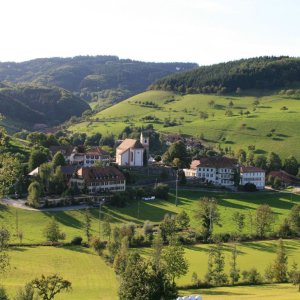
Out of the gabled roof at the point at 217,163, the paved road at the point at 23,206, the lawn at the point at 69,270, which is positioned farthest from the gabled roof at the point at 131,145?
the lawn at the point at 69,270

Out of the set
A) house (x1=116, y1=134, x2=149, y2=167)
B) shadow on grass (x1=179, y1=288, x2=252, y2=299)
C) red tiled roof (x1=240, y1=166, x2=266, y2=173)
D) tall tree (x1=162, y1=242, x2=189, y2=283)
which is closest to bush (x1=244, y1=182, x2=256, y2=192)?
red tiled roof (x1=240, y1=166, x2=266, y2=173)

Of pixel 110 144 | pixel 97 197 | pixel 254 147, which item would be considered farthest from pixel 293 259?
pixel 110 144

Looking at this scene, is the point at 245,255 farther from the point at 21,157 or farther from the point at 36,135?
the point at 36,135

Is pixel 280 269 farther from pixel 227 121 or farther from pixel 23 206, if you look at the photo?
pixel 227 121

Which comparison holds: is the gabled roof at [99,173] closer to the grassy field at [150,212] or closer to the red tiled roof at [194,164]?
the grassy field at [150,212]

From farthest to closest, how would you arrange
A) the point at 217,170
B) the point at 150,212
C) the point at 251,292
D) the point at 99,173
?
the point at 217,170, the point at 99,173, the point at 150,212, the point at 251,292

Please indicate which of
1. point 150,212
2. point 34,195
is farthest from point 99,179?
point 34,195
